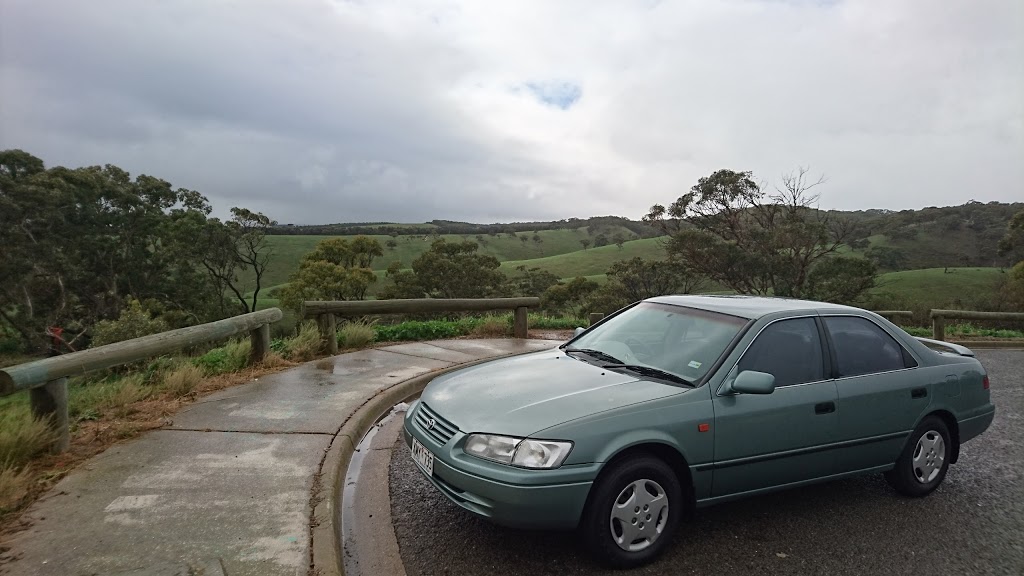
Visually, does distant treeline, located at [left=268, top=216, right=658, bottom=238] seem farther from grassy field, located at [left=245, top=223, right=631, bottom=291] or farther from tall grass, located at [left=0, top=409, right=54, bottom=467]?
→ tall grass, located at [left=0, top=409, right=54, bottom=467]

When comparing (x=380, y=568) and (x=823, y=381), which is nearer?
(x=380, y=568)

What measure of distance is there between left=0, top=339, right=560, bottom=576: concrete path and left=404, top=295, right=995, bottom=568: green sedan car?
3.06ft

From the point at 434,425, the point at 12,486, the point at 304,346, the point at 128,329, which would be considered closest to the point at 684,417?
the point at 434,425

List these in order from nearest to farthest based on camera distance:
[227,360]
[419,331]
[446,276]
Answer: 1. [227,360]
2. [419,331]
3. [446,276]

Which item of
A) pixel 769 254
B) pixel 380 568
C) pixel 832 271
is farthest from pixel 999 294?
pixel 380 568

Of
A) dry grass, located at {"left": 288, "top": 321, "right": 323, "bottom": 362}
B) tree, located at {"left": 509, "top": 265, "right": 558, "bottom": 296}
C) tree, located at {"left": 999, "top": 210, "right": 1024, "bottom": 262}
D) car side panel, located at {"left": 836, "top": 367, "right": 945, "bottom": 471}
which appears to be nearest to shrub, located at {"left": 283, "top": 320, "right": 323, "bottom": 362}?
dry grass, located at {"left": 288, "top": 321, "right": 323, "bottom": 362}

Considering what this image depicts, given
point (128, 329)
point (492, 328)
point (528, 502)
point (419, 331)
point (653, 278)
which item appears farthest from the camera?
point (653, 278)

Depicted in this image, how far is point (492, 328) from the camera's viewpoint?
1157cm

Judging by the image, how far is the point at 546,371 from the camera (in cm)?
410

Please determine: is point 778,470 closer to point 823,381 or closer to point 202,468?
point 823,381

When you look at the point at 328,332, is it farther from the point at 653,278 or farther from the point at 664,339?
the point at 653,278

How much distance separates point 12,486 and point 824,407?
5109mm

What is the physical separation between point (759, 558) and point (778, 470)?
0.60 metres

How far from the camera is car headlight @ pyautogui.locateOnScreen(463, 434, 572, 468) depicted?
3074mm
